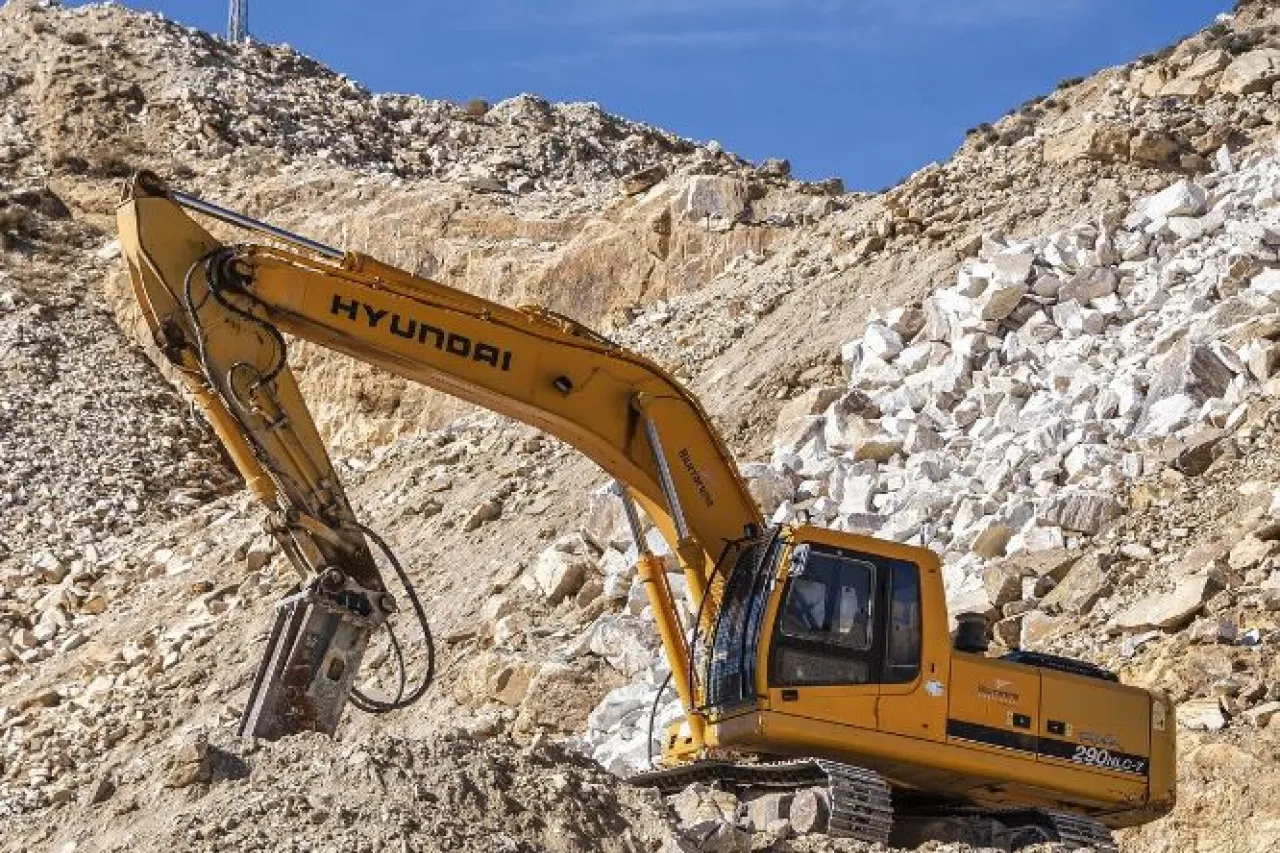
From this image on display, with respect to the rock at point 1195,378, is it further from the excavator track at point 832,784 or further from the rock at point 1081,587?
the excavator track at point 832,784

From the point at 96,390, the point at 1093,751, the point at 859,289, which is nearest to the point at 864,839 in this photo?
the point at 1093,751

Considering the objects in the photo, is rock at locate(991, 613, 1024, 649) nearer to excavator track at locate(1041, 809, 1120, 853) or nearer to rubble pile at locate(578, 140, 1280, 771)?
rubble pile at locate(578, 140, 1280, 771)

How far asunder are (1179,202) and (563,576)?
6.79m

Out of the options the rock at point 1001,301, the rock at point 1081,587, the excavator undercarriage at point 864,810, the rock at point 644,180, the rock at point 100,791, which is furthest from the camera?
the rock at point 644,180

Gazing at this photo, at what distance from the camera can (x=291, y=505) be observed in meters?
11.9

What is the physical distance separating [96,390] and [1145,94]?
13.1 metres

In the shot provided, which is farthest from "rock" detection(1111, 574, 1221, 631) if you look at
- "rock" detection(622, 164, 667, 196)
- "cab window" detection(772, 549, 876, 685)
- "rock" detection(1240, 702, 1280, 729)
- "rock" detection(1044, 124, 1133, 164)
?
"rock" detection(622, 164, 667, 196)

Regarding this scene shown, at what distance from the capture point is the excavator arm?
11.5 m

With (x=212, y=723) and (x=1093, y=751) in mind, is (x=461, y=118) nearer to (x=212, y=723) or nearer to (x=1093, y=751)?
(x=212, y=723)

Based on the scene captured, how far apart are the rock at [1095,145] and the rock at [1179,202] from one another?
215cm

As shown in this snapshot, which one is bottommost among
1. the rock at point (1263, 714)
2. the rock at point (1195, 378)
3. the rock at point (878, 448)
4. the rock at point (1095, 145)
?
the rock at point (1263, 714)

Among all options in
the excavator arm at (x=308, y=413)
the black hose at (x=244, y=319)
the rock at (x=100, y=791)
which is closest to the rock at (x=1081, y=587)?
the excavator arm at (x=308, y=413)

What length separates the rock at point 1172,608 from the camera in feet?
49.4

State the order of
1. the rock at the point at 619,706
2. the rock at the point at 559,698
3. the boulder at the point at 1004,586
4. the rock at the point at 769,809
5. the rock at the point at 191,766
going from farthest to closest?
the rock at the point at 559,698, the boulder at the point at 1004,586, the rock at the point at 619,706, the rock at the point at 769,809, the rock at the point at 191,766
